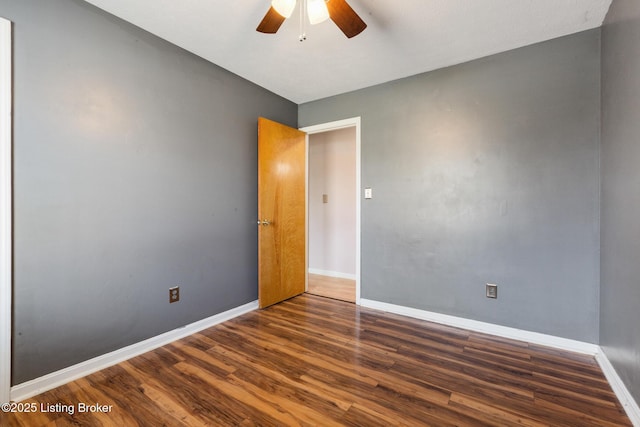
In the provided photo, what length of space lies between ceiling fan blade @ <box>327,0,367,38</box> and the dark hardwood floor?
7.26 ft

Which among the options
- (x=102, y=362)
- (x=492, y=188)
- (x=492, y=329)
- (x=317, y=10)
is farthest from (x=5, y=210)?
(x=492, y=329)

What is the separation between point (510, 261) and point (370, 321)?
1.34 metres

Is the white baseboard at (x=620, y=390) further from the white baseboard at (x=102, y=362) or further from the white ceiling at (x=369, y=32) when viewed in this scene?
the white baseboard at (x=102, y=362)

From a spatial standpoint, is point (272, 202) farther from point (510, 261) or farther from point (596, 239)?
point (596, 239)

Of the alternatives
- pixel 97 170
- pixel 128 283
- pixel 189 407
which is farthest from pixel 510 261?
pixel 97 170

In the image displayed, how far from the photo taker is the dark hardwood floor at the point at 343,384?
1470mm

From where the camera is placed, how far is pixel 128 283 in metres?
2.05

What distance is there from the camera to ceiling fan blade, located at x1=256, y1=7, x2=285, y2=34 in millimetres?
1655

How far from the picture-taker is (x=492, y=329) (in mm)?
2459

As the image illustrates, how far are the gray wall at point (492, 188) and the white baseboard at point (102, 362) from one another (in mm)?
1732

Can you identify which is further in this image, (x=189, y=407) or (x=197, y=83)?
(x=197, y=83)

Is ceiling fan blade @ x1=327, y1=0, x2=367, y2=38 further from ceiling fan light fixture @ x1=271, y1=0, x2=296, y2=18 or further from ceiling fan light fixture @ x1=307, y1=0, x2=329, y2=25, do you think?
ceiling fan light fixture @ x1=271, y1=0, x2=296, y2=18

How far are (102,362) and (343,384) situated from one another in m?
1.64

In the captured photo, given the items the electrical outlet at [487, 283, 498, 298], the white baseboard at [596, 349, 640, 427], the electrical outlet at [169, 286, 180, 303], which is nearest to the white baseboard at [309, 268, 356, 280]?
the electrical outlet at [487, 283, 498, 298]
